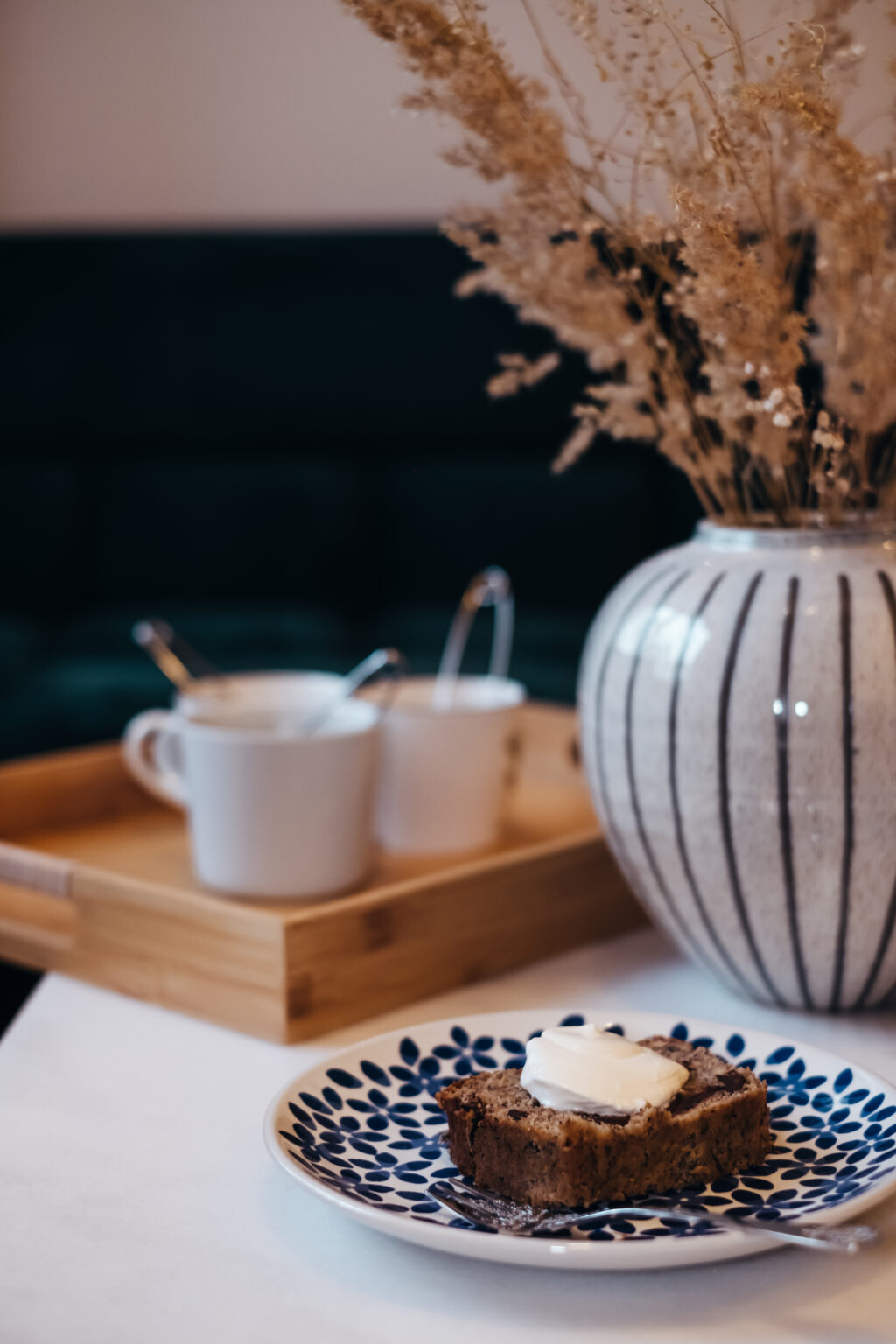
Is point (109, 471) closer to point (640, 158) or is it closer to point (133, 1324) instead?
point (640, 158)

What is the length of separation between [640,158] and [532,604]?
2.16 metres

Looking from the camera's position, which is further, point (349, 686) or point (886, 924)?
point (349, 686)

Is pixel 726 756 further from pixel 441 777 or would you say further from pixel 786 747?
pixel 441 777

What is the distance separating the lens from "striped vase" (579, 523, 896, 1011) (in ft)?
2.25

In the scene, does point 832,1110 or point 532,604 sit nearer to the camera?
point 832,1110

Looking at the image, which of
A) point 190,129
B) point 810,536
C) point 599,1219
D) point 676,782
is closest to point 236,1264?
point 599,1219

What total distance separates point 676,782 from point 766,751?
2.2 inches

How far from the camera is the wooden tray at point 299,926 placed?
30.2 inches

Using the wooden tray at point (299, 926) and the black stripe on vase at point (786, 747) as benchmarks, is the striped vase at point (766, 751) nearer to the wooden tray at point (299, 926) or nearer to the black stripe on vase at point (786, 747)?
the black stripe on vase at point (786, 747)

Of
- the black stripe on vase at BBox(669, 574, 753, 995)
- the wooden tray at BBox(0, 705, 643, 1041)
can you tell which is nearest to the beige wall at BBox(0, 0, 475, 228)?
the wooden tray at BBox(0, 705, 643, 1041)

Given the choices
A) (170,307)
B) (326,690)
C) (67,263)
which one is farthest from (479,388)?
(326,690)

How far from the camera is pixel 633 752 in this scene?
0.75 m

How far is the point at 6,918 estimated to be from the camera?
2.99 feet

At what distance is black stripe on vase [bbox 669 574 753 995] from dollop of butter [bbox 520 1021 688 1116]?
16cm
